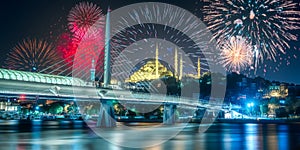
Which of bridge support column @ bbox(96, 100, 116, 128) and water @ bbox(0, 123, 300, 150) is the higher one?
bridge support column @ bbox(96, 100, 116, 128)

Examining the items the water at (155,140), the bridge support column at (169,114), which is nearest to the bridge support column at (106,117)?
the water at (155,140)

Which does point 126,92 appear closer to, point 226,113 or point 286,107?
point 226,113

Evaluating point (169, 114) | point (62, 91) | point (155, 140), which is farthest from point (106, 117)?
point (155, 140)

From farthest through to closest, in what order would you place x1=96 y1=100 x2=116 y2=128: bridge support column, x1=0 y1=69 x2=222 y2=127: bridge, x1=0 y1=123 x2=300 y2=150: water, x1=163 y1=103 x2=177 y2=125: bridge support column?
x1=163 y1=103 x2=177 y2=125: bridge support column, x1=96 y1=100 x2=116 y2=128: bridge support column, x1=0 y1=69 x2=222 y2=127: bridge, x1=0 y1=123 x2=300 y2=150: water

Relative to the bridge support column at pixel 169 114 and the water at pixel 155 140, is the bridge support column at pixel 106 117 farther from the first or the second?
the bridge support column at pixel 169 114

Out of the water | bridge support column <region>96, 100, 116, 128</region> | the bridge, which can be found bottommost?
the water

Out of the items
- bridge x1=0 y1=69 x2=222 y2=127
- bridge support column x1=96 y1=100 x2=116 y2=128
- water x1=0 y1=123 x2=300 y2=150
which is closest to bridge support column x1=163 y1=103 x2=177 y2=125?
bridge x1=0 y1=69 x2=222 y2=127

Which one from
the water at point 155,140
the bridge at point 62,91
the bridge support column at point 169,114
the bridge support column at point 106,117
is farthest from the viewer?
the bridge support column at point 169,114

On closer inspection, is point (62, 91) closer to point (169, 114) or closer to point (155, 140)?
point (155, 140)

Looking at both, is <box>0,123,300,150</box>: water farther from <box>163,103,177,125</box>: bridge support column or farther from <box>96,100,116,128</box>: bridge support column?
<box>163,103,177,125</box>: bridge support column

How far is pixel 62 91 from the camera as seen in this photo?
206ft

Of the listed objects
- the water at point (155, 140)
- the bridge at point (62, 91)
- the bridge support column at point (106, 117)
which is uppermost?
the bridge at point (62, 91)

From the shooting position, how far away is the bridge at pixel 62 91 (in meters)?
53.2

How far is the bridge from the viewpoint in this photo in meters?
53.2
